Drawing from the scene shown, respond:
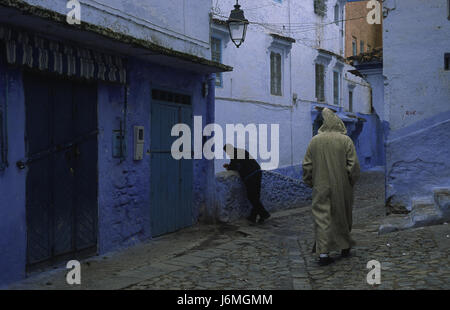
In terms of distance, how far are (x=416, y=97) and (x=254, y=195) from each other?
3638 millimetres

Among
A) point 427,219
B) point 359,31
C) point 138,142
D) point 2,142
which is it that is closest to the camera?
point 2,142

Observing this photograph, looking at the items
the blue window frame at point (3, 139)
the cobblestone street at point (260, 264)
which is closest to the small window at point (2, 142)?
the blue window frame at point (3, 139)

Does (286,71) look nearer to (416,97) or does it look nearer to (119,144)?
(416,97)

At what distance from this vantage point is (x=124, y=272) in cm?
630

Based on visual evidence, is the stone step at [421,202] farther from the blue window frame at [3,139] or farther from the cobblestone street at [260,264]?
the blue window frame at [3,139]

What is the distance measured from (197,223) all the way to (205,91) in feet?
8.47

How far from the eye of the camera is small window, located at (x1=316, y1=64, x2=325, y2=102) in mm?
20553

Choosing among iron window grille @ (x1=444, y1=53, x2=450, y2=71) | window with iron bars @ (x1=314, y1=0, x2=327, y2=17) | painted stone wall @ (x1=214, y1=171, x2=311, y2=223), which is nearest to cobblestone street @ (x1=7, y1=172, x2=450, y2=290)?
painted stone wall @ (x1=214, y1=171, x2=311, y2=223)

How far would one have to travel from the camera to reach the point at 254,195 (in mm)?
10484

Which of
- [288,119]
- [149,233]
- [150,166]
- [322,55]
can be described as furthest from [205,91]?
[322,55]

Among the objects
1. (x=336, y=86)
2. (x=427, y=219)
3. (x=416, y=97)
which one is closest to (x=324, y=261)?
(x=427, y=219)

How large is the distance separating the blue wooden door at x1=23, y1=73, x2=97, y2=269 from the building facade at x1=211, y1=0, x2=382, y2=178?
23.5 ft

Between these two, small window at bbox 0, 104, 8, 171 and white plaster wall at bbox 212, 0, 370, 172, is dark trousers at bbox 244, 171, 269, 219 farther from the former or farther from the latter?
small window at bbox 0, 104, 8, 171

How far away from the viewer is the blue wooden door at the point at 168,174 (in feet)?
28.4
